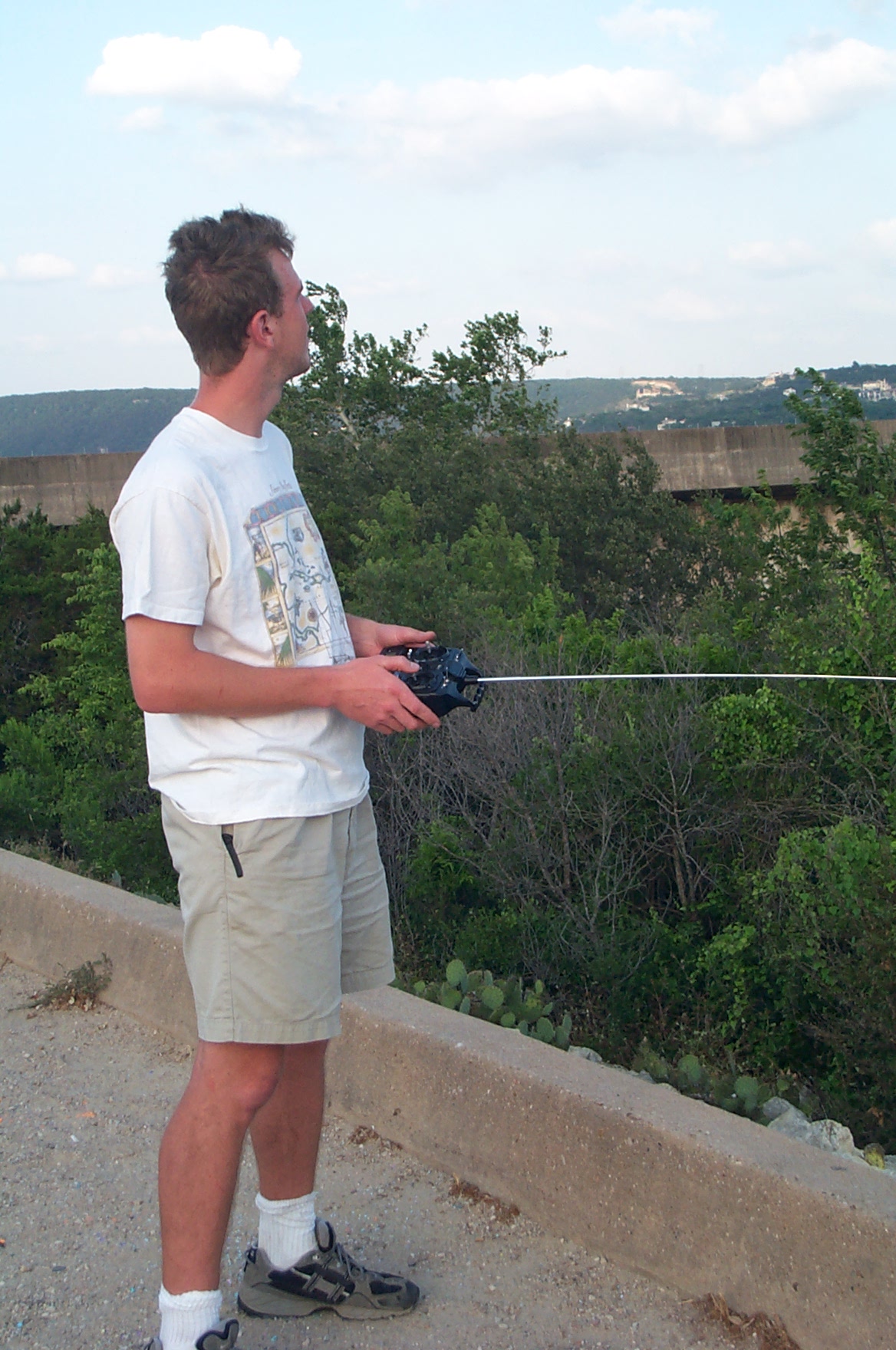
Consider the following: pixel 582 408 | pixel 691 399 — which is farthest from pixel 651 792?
pixel 691 399

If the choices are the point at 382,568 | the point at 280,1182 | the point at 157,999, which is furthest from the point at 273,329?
the point at 382,568

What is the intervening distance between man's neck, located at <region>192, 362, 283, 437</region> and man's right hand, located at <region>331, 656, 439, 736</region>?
49 cm

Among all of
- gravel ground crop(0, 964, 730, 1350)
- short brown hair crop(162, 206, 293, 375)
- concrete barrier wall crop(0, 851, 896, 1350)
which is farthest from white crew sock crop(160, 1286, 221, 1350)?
short brown hair crop(162, 206, 293, 375)

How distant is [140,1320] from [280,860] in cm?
107

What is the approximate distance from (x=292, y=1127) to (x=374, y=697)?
887 mm

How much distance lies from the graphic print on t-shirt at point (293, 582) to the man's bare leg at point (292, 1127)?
30.7 inches

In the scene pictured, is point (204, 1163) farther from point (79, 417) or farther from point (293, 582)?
point (79, 417)

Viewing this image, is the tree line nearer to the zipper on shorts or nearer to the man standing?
the man standing

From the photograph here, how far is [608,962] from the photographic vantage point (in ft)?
16.6

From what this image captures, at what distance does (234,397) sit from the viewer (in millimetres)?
2256

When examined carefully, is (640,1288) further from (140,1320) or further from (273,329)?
(273,329)

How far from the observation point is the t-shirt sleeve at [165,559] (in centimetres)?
206

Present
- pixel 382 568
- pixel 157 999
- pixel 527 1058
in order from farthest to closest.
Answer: pixel 382 568, pixel 157 999, pixel 527 1058

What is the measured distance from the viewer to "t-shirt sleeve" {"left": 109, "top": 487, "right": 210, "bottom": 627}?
206cm
